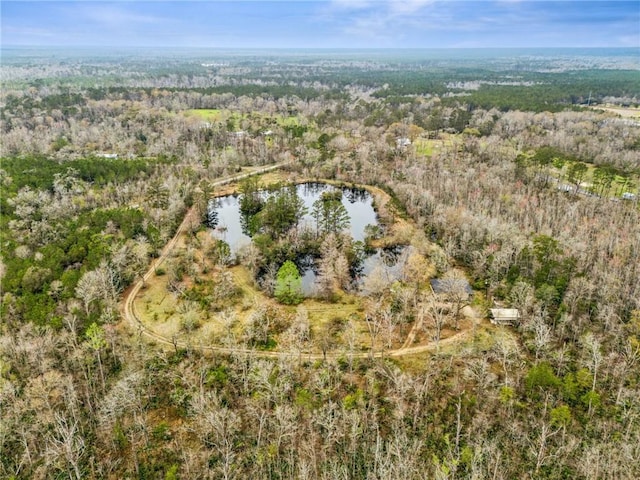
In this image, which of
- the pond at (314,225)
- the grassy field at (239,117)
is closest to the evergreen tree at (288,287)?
the pond at (314,225)

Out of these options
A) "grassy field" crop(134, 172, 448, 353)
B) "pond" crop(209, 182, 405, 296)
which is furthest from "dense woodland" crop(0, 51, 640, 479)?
"pond" crop(209, 182, 405, 296)

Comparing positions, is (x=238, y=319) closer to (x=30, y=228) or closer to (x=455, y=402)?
(x=455, y=402)

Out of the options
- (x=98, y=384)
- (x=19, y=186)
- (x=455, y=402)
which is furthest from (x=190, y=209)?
(x=455, y=402)

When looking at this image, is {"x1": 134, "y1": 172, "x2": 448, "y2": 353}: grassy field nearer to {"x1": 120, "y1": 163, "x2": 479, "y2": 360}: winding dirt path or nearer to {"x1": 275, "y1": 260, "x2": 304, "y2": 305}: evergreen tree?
{"x1": 120, "y1": 163, "x2": 479, "y2": 360}: winding dirt path

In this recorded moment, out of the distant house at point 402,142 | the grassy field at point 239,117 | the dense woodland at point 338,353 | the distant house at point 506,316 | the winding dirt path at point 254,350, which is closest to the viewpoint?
the dense woodland at point 338,353

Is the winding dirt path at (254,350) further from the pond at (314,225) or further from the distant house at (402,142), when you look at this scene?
the distant house at (402,142)

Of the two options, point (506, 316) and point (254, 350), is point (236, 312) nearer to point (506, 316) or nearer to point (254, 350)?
point (254, 350)
